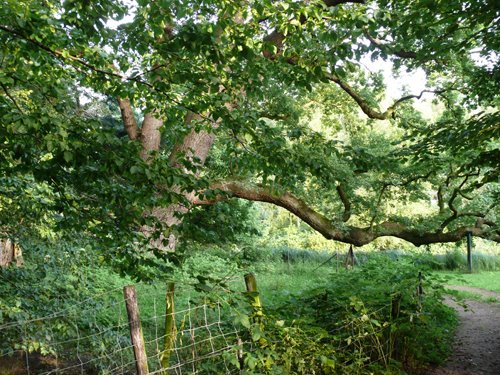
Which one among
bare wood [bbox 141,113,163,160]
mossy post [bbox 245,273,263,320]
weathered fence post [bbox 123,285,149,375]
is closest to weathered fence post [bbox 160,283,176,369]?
weathered fence post [bbox 123,285,149,375]

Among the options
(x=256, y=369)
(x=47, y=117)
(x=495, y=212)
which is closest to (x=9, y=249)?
(x=47, y=117)

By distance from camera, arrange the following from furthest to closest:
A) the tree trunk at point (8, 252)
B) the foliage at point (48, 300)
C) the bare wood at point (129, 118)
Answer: the bare wood at point (129, 118), the tree trunk at point (8, 252), the foliage at point (48, 300)

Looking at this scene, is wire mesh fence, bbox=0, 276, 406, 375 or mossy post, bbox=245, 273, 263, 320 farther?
mossy post, bbox=245, 273, 263, 320

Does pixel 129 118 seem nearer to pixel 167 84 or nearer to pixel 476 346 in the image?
pixel 167 84

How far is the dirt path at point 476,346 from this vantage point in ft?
21.1

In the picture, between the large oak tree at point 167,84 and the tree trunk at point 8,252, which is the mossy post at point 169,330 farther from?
the tree trunk at point 8,252

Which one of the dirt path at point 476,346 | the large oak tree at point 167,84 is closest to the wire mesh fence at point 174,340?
the large oak tree at point 167,84

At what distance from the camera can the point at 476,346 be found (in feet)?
25.1

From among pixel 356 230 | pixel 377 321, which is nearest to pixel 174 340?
pixel 377 321

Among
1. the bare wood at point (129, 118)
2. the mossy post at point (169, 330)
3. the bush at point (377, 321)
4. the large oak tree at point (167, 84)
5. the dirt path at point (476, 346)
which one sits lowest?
the dirt path at point (476, 346)

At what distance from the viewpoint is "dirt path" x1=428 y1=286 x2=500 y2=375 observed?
643cm

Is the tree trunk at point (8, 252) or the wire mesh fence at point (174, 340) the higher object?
the tree trunk at point (8, 252)

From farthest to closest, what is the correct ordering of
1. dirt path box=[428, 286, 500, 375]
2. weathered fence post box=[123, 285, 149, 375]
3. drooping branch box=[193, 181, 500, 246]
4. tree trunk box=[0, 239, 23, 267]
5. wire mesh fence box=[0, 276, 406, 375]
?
drooping branch box=[193, 181, 500, 246], tree trunk box=[0, 239, 23, 267], dirt path box=[428, 286, 500, 375], wire mesh fence box=[0, 276, 406, 375], weathered fence post box=[123, 285, 149, 375]

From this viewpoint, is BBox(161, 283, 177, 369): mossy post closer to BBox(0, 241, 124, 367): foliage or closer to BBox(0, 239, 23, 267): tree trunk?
BBox(0, 241, 124, 367): foliage
